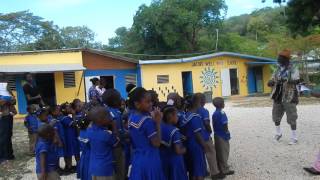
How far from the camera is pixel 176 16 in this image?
1385 inches

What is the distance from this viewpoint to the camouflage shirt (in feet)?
29.0

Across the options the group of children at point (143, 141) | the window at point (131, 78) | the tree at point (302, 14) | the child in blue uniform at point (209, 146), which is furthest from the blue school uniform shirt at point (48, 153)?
the window at point (131, 78)

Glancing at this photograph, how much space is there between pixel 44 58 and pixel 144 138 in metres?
20.5

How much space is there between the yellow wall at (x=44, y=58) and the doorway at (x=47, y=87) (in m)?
0.80

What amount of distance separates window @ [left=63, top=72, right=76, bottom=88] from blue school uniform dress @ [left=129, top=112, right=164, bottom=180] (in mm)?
20750

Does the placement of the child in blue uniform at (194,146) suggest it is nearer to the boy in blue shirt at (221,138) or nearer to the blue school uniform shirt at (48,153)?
the boy in blue shirt at (221,138)

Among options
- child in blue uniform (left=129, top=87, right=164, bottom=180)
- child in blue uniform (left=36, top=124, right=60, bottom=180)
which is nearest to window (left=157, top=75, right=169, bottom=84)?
child in blue uniform (left=36, top=124, right=60, bottom=180)

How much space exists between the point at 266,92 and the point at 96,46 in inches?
1016

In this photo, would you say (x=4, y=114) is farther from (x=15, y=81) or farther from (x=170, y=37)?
(x=170, y=37)

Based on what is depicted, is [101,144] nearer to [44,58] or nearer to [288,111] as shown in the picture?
[288,111]

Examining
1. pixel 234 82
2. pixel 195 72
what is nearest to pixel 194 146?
pixel 195 72

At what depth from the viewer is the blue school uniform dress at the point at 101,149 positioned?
4.58 metres

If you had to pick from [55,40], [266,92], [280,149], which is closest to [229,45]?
[266,92]

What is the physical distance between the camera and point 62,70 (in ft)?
72.6
